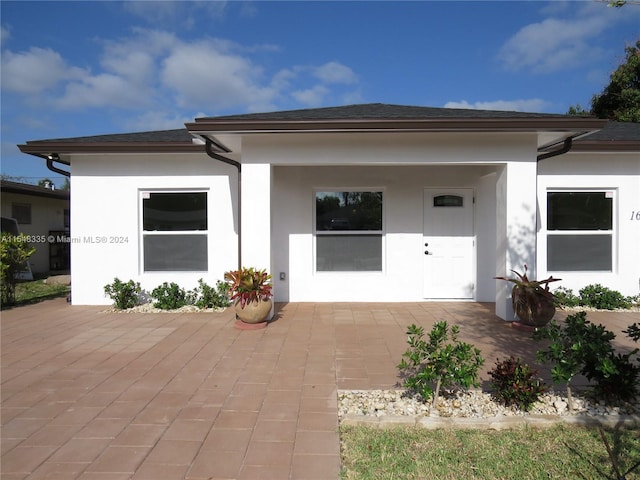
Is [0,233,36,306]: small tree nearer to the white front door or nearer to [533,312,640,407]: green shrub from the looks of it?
the white front door

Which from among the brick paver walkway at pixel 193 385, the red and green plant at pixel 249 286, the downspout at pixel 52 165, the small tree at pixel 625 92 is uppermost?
the small tree at pixel 625 92

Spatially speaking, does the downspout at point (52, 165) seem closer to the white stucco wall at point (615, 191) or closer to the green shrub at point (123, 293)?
the green shrub at point (123, 293)

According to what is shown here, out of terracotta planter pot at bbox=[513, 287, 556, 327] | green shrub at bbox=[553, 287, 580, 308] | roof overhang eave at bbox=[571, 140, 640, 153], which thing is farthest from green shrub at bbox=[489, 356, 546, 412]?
roof overhang eave at bbox=[571, 140, 640, 153]

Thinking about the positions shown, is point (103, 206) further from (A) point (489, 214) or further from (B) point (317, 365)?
(A) point (489, 214)

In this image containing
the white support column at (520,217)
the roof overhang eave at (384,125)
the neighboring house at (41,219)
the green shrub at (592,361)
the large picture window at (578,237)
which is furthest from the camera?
the neighboring house at (41,219)

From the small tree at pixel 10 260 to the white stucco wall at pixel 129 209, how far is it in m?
1.32

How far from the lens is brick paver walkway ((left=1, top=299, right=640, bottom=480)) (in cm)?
286

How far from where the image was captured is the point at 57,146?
7.60 meters

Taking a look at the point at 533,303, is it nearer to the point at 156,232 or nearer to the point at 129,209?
the point at 156,232

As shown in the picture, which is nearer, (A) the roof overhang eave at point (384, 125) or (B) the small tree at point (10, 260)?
(A) the roof overhang eave at point (384, 125)

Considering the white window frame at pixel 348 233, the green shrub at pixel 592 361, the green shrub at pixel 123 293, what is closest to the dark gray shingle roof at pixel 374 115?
the white window frame at pixel 348 233

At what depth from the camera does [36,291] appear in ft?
34.1

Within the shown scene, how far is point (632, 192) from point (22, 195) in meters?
17.7

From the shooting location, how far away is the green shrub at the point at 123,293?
25.4 feet
